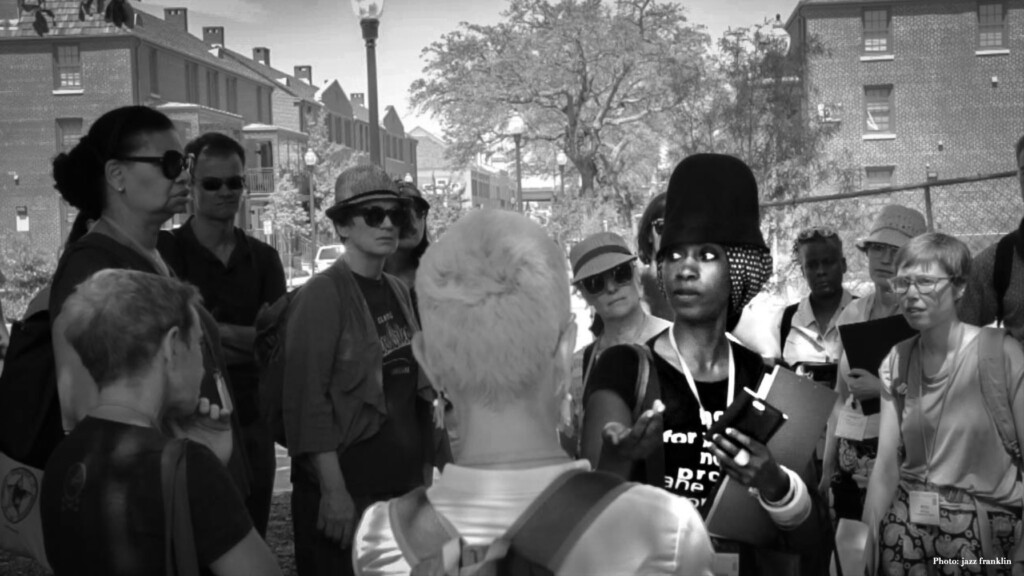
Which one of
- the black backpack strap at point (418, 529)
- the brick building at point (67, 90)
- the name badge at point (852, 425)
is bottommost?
the name badge at point (852, 425)

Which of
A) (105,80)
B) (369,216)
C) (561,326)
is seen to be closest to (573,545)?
(561,326)

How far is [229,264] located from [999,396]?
3392mm

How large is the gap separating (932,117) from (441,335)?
45044 mm

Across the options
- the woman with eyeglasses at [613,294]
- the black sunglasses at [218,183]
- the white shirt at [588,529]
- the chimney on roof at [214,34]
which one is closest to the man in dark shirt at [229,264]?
the black sunglasses at [218,183]

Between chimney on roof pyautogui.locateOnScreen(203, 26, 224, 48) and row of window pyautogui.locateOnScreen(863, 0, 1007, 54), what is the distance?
136 feet

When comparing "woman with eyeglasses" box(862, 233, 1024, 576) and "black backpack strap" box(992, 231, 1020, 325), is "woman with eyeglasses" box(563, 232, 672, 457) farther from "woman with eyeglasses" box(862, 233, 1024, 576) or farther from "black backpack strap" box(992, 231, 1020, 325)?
"black backpack strap" box(992, 231, 1020, 325)

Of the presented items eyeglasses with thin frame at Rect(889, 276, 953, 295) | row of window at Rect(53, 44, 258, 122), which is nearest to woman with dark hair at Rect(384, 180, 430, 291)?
eyeglasses with thin frame at Rect(889, 276, 953, 295)

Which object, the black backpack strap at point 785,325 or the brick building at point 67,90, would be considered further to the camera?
the brick building at point 67,90

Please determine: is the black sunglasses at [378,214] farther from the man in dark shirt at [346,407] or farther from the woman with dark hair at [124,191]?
the woman with dark hair at [124,191]

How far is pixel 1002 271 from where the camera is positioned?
4637 millimetres

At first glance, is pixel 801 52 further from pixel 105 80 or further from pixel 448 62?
pixel 105 80

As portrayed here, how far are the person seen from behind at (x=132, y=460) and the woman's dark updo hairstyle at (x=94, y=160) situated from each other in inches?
53.4

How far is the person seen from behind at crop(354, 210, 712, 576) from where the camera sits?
1795 mm

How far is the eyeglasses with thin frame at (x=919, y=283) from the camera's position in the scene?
433cm
